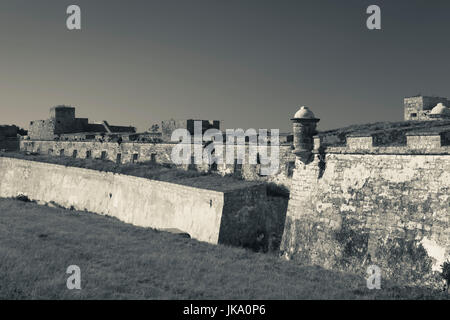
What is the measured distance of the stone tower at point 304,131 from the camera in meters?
14.6

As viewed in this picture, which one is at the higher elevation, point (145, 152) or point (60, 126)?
point (60, 126)

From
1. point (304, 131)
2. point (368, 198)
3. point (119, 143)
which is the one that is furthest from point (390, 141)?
point (119, 143)

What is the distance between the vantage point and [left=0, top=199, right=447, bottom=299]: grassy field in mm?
9664

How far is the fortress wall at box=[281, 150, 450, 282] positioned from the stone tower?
421 mm

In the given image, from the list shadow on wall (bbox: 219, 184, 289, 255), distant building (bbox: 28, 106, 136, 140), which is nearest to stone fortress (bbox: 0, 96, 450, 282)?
shadow on wall (bbox: 219, 184, 289, 255)

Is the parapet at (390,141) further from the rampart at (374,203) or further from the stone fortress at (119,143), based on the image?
the stone fortress at (119,143)

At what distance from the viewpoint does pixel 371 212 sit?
41.1ft

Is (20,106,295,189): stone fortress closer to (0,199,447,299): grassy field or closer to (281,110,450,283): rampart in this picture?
(281,110,450,283): rampart

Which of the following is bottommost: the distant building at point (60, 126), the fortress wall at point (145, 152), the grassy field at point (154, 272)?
the grassy field at point (154, 272)

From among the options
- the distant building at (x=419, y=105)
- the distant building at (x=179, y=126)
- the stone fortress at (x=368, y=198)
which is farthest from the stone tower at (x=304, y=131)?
the distant building at (x=419, y=105)

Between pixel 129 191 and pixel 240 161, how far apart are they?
5957mm

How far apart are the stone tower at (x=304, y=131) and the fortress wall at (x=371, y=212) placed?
421 mm

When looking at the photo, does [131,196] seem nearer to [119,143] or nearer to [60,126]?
[119,143]

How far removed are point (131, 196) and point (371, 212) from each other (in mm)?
12528
